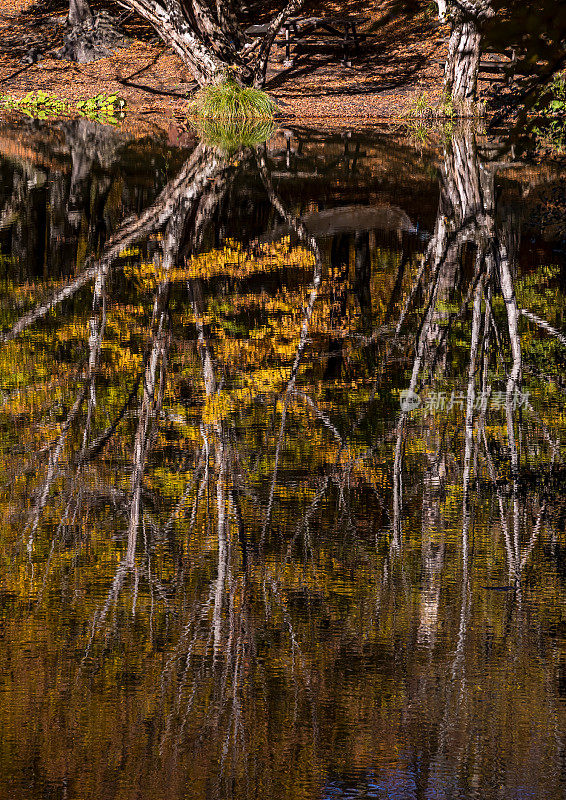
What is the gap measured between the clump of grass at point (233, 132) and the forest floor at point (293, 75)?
91 centimetres

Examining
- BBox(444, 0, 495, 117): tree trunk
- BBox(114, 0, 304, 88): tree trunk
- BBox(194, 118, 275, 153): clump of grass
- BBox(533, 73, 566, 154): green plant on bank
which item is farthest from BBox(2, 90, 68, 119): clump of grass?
BBox(533, 73, 566, 154): green plant on bank

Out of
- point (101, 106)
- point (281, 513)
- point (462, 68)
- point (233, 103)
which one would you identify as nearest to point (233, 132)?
point (233, 103)

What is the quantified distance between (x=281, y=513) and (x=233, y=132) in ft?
66.8

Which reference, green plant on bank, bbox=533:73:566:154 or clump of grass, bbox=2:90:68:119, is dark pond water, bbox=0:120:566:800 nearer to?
green plant on bank, bbox=533:73:566:154

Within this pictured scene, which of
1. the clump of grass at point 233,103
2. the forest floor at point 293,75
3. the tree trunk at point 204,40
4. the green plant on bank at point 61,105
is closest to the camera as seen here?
the clump of grass at point 233,103

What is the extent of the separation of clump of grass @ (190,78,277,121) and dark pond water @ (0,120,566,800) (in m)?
13.1

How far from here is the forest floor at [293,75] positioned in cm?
2847

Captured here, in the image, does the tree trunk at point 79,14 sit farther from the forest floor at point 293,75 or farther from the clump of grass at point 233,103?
the clump of grass at point 233,103

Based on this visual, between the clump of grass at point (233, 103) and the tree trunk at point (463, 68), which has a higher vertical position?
the tree trunk at point (463, 68)

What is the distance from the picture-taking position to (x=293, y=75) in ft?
104

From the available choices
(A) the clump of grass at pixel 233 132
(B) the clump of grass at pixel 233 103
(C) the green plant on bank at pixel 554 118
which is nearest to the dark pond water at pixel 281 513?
(C) the green plant on bank at pixel 554 118

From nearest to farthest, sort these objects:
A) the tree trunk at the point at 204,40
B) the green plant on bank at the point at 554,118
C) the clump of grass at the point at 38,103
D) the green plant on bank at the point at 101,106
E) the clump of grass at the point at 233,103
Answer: the green plant on bank at the point at 554,118 < the clump of grass at the point at 233,103 < the tree trunk at the point at 204,40 < the green plant on bank at the point at 101,106 < the clump of grass at the point at 38,103

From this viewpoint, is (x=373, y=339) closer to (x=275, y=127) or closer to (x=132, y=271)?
(x=132, y=271)

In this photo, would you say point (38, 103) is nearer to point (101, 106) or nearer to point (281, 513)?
point (101, 106)
